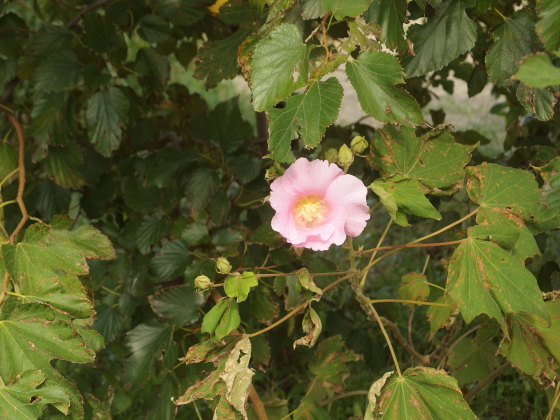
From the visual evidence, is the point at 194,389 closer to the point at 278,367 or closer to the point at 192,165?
the point at 192,165

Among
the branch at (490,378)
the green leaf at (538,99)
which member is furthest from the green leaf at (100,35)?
the branch at (490,378)

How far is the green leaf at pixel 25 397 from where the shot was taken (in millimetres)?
821

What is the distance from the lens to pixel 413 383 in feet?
3.17

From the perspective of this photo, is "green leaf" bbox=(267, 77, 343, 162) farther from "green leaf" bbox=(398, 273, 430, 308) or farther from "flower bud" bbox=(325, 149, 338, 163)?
"green leaf" bbox=(398, 273, 430, 308)

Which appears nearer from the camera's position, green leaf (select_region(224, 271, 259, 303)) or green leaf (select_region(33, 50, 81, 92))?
green leaf (select_region(224, 271, 259, 303))

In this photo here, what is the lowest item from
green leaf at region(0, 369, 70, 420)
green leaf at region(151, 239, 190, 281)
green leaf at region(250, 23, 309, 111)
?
green leaf at region(151, 239, 190, 281)

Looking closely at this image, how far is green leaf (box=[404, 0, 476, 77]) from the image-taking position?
995mm

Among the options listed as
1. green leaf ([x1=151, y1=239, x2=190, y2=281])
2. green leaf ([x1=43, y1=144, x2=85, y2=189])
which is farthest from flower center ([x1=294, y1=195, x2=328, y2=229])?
green leaf ([x1=43, y1=144, x2=85, y2=189])

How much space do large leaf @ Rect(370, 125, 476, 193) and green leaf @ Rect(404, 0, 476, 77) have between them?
125 mm

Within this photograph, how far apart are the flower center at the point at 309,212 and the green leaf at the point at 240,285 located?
11cm

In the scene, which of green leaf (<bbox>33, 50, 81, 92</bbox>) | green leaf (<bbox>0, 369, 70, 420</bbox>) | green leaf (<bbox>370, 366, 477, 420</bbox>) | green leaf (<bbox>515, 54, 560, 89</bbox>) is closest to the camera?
green leaf (<bbox>515, 54, 560, 89</bbox>)

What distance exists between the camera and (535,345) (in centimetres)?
102

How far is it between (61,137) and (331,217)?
2.71 ft

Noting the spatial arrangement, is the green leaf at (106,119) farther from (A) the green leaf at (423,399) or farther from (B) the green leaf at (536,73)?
(B) the green leaf at (536,73)
